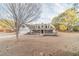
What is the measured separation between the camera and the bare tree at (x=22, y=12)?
1484 millimetres

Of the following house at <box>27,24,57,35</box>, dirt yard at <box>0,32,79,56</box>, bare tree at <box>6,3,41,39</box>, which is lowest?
dirt yard at <box>0,32,79,56</box>

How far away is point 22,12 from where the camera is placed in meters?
1.50

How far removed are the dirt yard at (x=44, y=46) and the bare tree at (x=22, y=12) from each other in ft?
0.39

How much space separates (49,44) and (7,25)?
37 cm

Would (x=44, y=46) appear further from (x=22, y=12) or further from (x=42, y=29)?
(x=22, y=12)

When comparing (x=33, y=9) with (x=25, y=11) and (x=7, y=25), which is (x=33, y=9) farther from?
(x=7, y=25)

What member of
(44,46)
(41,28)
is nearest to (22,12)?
(41,28)

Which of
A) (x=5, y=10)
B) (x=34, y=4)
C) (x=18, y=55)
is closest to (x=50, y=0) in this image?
(x=34, y=4)

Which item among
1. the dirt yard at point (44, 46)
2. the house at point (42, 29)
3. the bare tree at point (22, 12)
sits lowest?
the dirt yard at point (44, 46)

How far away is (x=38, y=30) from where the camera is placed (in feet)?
4.96

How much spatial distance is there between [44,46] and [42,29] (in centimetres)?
14

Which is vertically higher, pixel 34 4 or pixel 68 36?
pixel 34 4

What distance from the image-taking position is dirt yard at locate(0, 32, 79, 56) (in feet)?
4.86

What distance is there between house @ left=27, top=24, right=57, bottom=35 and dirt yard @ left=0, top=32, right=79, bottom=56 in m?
0.04
